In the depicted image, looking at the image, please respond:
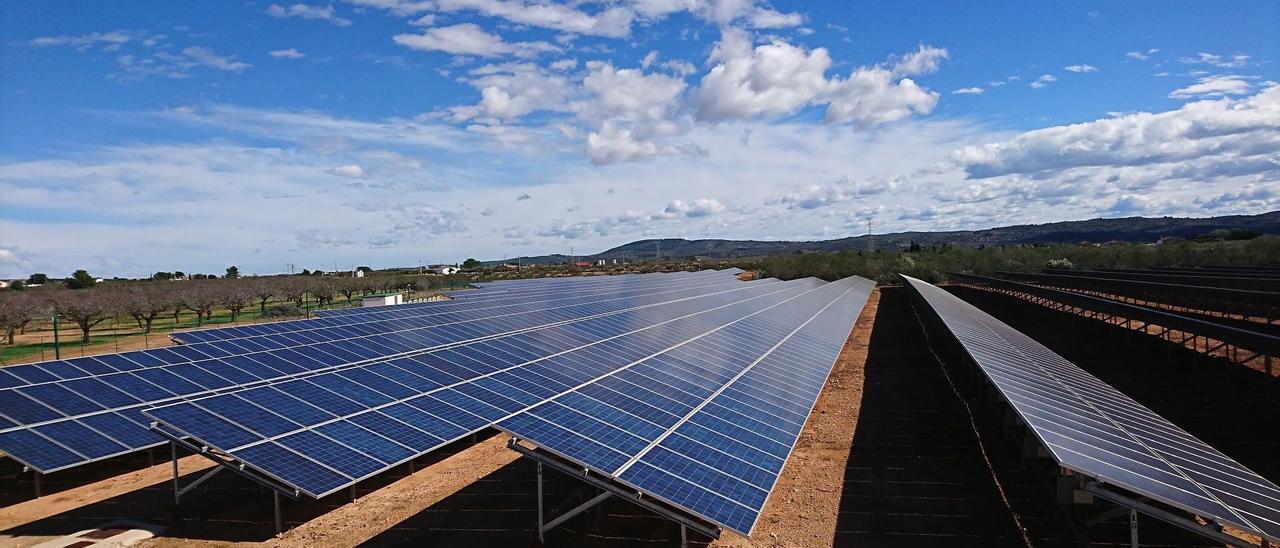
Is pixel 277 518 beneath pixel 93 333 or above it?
beneath

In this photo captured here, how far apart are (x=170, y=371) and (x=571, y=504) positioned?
596 inches

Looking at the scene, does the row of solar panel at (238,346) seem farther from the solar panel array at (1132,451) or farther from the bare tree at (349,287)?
the bare tree at (349,287)

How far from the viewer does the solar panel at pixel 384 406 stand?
14.7m

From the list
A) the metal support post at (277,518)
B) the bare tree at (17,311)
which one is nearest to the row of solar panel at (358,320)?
the metal support post at (277,518)

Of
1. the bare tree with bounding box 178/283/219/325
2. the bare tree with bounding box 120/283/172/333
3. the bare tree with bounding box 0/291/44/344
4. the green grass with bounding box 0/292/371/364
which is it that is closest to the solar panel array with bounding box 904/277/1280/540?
the green grass with bounding box 0/292/371/364

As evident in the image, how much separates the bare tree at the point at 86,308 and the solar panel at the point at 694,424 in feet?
167

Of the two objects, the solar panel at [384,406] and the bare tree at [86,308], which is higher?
the bare tree at [86,308]

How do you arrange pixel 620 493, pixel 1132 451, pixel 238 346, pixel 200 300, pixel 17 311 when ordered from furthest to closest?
pixel 200 300, pixel 17 311, pixel 238 346, pixel 1132 451, pixel 620 493

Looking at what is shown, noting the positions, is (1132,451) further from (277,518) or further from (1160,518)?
(277,518)

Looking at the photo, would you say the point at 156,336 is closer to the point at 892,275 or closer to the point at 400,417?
the point at 400,417

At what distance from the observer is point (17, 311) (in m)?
48.8

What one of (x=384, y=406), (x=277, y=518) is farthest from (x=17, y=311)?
(x=277, y=518)

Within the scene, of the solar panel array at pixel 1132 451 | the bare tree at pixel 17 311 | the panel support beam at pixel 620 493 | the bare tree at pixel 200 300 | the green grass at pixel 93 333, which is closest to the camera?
the solar panel array at pixel 1132 451

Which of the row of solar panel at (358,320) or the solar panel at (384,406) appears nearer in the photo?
the solar panel at (384,406)
